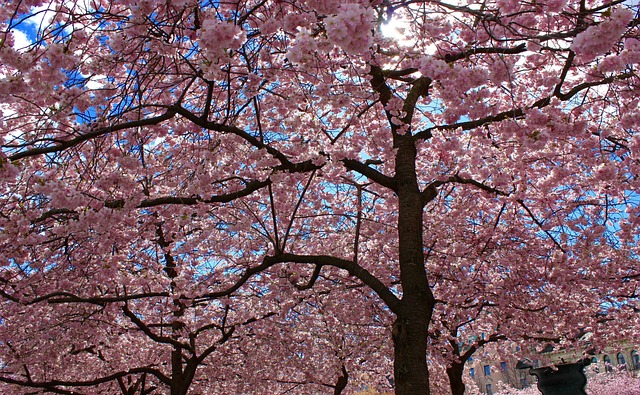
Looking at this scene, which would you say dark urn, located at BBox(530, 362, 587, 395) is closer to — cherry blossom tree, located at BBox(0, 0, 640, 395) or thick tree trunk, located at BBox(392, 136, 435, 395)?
cherry blossom tree, located at BBox(0, 0, 640, 395)

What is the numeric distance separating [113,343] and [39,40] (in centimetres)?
1032

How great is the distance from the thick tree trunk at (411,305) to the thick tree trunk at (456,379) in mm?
Answer: 7315

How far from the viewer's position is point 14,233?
18.1 ft

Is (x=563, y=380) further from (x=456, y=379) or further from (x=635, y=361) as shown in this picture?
(x=635, y=361)

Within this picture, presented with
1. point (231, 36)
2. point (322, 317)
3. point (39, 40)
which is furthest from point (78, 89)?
point (322, 317)

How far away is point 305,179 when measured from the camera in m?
8.63

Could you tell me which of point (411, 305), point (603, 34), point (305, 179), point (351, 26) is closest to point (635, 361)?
point (305, 179)

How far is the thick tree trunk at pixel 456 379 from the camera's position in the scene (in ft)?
39.6

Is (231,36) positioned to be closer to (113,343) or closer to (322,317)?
(322,317)

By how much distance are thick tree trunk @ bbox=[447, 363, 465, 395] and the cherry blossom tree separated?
966 mm

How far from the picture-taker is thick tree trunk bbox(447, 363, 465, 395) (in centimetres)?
1208

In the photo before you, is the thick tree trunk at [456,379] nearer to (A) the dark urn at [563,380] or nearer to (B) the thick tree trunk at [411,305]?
(A) the dark urn at [563,380]

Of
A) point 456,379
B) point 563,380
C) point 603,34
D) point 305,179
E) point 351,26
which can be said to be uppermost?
point 305,179

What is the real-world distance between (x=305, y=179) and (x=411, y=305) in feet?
12.0
